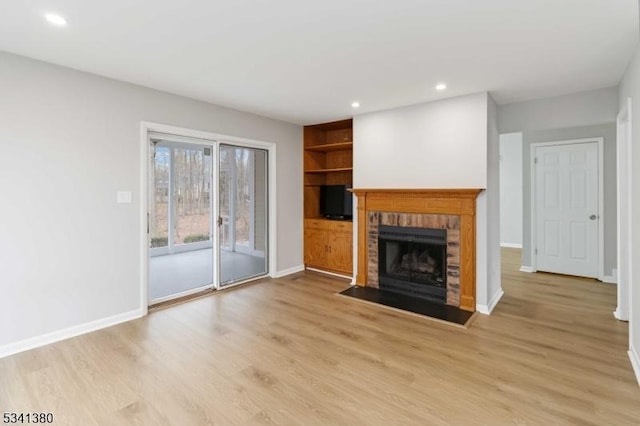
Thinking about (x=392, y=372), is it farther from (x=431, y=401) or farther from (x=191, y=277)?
(x=191, y=277)

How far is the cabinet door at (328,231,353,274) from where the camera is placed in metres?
5.14

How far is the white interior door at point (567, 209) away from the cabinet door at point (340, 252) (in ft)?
→ 11.1

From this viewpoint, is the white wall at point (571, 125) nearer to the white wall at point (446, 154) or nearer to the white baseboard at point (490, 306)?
the white wall at point (446, 154)

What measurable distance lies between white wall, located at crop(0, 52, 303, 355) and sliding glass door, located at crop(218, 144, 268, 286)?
108cm

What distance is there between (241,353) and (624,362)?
321cm

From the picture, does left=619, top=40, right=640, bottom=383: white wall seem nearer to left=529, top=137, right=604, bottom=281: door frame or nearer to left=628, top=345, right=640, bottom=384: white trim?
left=628, top=345, right=640, bottom=384: white trim

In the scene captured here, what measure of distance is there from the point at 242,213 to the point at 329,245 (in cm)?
156

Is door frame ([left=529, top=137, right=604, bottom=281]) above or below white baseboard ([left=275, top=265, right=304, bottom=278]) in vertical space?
above

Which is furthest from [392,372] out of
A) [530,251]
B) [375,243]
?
[530,251]

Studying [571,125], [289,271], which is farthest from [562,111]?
[289,271]

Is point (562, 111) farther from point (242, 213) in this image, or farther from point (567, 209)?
point (242, 213)

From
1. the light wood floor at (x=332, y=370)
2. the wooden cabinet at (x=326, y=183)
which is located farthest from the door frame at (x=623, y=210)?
the wooden cabinet at (x=326, y=183)

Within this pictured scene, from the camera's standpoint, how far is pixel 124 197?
11.3 feet

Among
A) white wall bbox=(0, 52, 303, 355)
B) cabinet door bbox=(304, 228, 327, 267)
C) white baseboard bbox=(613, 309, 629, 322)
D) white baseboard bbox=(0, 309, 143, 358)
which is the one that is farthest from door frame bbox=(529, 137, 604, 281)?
white baseboard bbox=(0, 309, 143, 358)
